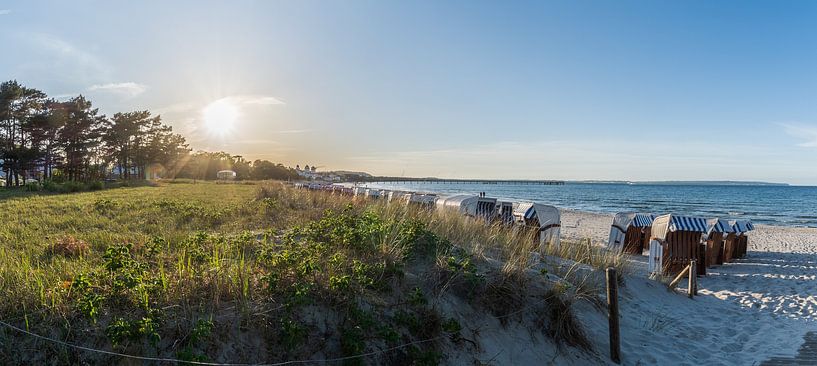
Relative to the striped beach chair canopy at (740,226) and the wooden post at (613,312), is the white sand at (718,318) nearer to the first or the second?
the wooden post at (613,312)

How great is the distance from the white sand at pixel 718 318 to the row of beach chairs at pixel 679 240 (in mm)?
742

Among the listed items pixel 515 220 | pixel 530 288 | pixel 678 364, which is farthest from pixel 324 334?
pixel 515 220

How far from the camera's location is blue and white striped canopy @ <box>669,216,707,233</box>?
1278cm

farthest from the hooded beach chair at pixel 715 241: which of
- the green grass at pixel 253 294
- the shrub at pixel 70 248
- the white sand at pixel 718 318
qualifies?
the shrub at pixel 70 248

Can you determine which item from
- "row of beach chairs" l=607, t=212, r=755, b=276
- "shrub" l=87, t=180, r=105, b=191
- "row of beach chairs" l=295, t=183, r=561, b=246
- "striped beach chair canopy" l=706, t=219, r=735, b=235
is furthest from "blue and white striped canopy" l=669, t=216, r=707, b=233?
"shrub" l=87, t=180, r=105, b=191

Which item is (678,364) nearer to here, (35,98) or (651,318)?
(651,318)

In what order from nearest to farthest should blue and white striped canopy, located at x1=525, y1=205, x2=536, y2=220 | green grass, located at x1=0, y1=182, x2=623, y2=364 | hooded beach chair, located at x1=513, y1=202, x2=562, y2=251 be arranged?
green grass, located at x1=0, y1=182, x2=623, y2=364
hooded beach chair, located at x1=513, y1=202, x2=562, y2=251
blue and white striped canopy, located at x1=525, y1=205, x2=536, y2=220

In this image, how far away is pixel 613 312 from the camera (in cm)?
621

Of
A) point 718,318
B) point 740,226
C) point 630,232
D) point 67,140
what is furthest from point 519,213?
point 67,140

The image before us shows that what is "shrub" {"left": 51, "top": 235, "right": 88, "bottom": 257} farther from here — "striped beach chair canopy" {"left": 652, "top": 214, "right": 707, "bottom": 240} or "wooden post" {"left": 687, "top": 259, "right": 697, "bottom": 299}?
"striped beach chair canopy" {"left": 652, "top": 214, "right": 707, "bottom": 240}

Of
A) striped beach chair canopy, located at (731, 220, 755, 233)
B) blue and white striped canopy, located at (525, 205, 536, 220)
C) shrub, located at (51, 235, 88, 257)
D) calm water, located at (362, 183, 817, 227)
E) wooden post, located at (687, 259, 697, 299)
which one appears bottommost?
calm water, located at (362, 183, 817, 227)

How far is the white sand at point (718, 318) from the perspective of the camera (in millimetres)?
6941

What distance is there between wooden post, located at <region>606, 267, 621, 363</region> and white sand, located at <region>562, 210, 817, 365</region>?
0.63 ft

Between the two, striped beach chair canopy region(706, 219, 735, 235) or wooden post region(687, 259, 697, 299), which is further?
striped beach chair canopy region(706, 219, 735, 235)
